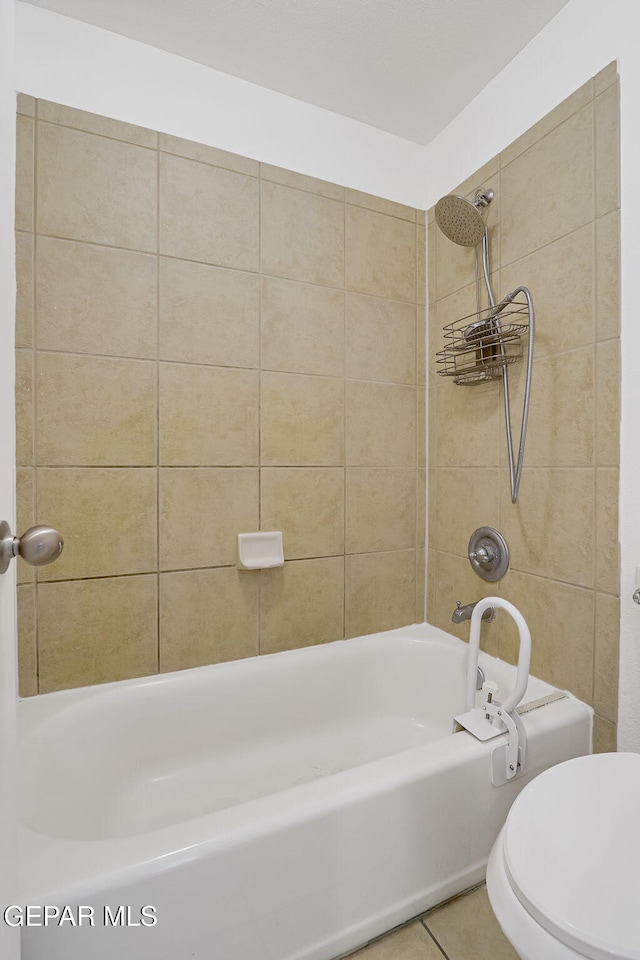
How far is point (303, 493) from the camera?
1.63 meters

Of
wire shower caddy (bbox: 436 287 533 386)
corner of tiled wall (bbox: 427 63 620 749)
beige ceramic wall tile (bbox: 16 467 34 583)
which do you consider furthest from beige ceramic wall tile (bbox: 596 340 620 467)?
beige ceramic wall tile (bbox: 16 467 34 583)

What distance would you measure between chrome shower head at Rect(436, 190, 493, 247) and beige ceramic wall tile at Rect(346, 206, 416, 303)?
11.4 inches

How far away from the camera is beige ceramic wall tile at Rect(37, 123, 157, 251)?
127 centimetres

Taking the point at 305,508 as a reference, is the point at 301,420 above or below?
above

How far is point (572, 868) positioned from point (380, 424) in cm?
137

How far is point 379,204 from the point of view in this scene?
1.75 meters

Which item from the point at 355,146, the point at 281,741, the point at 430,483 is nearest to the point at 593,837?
the point at 281,741

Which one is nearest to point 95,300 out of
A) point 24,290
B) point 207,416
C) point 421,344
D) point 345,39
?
point 24,290

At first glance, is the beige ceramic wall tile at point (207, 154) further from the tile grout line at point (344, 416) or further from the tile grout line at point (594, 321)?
the tile grout line at point (594, 321)

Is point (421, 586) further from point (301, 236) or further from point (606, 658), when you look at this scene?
point (301, 236)

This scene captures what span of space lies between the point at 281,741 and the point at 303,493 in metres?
0.86

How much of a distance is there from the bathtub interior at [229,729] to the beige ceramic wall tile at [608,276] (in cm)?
105

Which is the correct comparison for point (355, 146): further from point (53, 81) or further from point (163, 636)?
point (163, 636)

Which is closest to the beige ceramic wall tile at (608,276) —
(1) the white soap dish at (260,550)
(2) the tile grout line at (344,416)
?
(2) the tile grout line at (344,416)
